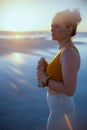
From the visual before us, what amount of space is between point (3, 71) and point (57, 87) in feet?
14.9

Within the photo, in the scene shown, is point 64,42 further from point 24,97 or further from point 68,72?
point 24,97

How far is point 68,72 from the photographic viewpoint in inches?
40.4

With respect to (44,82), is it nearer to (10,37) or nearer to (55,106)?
(55,106)

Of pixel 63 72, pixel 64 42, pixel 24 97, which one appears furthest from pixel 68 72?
pixel 24 97

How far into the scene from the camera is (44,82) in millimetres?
1114

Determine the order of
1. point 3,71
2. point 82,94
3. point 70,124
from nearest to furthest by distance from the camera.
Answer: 1. point 70,124
2. point 82,94
3. point 3,71

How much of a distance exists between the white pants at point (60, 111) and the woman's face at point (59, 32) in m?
0.19

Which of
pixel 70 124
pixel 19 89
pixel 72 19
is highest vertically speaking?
pixel 72 19

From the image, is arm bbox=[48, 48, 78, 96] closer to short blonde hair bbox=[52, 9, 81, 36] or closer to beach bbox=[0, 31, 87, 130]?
short blonde hair bbox=[52, 9, 81, 36]

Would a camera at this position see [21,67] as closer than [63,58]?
No

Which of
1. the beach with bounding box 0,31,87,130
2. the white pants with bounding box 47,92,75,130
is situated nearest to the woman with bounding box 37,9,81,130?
the white pants with bounding box 47,92,75,130

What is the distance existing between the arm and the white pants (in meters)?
0.07

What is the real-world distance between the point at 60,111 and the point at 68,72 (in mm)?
169

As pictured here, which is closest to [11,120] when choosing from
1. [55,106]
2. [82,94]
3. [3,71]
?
[82,94]
